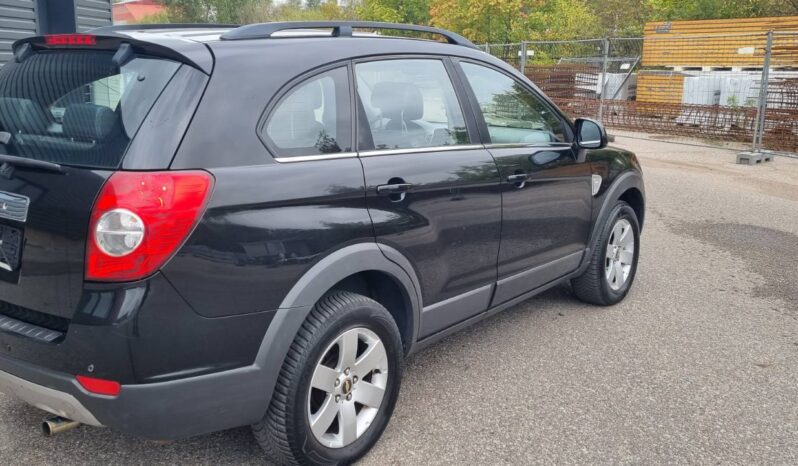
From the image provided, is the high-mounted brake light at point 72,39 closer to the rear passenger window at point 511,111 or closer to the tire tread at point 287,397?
the tire tread at point 287,397

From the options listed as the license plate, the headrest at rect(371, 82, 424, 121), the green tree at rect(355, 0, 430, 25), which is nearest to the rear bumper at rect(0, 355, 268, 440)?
the license plate

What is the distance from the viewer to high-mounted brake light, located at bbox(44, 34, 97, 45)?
269 centimetres

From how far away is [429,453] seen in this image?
3061 millimetres

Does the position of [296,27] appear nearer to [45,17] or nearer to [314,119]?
[314,119]

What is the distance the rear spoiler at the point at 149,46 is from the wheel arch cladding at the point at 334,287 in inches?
32.5

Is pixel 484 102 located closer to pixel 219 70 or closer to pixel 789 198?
pixel 219 70

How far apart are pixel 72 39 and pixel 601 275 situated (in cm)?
345

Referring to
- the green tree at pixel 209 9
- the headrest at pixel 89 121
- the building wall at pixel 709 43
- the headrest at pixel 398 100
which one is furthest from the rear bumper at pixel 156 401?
the green tree at pixel 209 9

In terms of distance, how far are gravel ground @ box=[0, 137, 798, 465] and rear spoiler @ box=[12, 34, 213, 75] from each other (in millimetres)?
1616

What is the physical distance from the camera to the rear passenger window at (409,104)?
3111 mm

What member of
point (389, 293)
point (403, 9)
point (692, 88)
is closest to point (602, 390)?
point (389, 293)

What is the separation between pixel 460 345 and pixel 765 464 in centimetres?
173

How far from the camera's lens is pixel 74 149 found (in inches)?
97.4

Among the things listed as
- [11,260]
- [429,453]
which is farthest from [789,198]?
[11,260]
